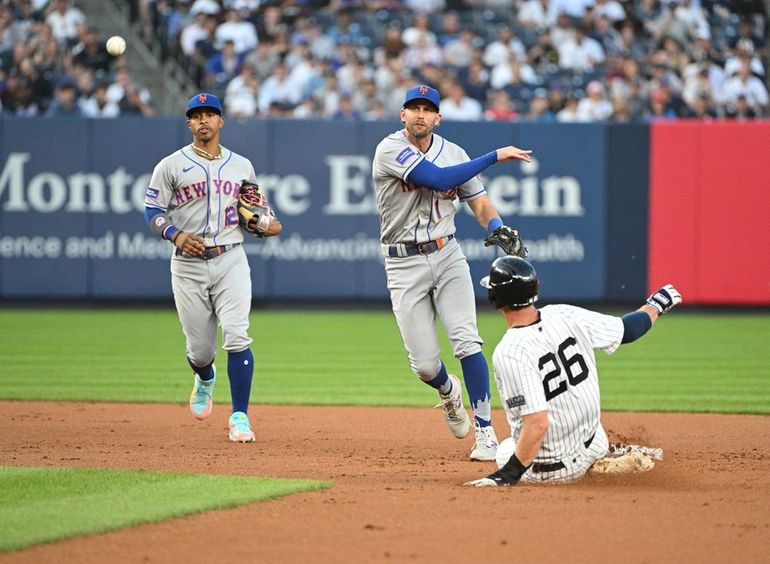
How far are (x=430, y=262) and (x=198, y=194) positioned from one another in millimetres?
1702

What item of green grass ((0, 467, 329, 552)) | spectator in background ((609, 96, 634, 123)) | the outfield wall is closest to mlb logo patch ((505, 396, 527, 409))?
green grass ((0, 467, 329, 552))

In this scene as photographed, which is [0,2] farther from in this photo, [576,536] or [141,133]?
[576,536]

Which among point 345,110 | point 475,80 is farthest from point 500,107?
point 345,110

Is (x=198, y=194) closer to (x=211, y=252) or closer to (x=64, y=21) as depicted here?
(x=211, y=252)

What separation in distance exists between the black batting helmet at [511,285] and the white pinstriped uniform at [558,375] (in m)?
0.15

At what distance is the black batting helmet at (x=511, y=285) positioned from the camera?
5.98m

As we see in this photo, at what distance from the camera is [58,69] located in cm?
1972

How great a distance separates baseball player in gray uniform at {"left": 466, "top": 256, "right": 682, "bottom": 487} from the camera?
596 cm

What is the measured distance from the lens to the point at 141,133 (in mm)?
18578

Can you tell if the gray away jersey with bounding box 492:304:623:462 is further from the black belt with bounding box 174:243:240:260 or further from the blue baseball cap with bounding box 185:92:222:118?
the blue baseball cap with bounding box 185:92:222:118

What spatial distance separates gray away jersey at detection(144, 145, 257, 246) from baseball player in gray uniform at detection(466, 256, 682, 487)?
106 inches

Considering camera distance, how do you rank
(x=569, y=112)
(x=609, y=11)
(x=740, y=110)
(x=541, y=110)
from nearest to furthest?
(x=740, y=110)
(x=541, y=110)
(x=569, y=112)
(x=609, y=11)

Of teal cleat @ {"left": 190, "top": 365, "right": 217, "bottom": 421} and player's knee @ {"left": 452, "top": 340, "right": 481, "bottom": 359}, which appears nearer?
player's knee @ {"left": 452, "top": 340, "right": 481, "bottom": 359}

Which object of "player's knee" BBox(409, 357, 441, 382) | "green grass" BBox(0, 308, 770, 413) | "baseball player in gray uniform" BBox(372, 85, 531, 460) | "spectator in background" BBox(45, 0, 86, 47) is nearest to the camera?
"baseball player in gray uniform" BBox(372, 85, 531, 460)
